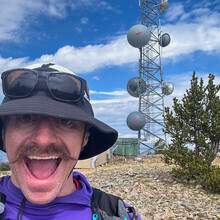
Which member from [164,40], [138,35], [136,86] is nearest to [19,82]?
[138,35]

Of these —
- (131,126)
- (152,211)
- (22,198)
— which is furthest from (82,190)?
(131,126)

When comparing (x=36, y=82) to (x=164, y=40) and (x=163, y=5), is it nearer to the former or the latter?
(x=164, y=40)

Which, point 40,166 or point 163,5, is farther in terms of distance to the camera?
point 163,5

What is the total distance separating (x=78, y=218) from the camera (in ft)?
5.06

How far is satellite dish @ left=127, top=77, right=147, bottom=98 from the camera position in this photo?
19.4 meters

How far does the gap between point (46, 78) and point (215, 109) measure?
9.02 m

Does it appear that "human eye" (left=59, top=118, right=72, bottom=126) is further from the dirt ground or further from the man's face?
the dirt ground

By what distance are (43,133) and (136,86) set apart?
61.5 ft

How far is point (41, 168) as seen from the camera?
1400 millimetres

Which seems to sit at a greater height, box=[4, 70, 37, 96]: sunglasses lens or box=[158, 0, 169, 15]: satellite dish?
box=[158, 0, 169, 15]: satellite dish

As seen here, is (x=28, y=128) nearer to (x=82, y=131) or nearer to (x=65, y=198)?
(x=82, y=131)

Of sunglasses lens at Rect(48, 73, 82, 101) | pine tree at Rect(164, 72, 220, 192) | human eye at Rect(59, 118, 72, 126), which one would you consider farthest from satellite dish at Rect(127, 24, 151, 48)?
human eye at Rect(59, 118, 72, 126)

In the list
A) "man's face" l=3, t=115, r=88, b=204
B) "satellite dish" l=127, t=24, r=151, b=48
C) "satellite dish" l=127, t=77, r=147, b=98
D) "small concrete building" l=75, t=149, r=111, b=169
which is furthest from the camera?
"satellite dish" l=127, t=77, r=147, b=98

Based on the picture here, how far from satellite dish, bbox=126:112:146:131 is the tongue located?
16.0 m
